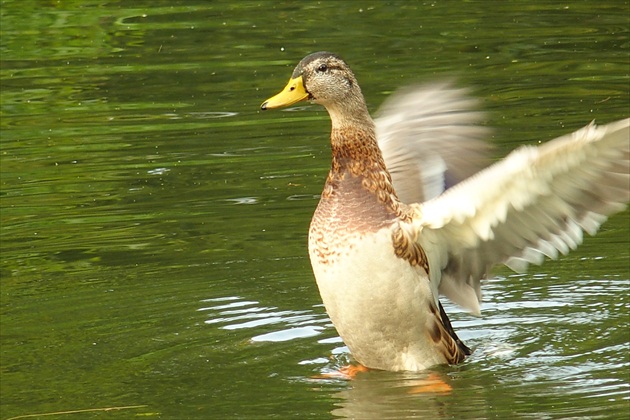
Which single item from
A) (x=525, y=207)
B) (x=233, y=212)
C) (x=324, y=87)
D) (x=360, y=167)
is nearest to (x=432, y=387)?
(x=525, y=207)

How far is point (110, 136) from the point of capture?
42.0 ft

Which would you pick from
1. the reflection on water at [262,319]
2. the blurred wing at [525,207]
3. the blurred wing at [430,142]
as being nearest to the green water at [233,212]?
the reflection on water at [262,319]

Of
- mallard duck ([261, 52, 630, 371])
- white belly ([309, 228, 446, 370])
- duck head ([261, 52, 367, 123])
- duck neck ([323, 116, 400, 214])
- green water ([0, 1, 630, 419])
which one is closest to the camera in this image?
mallard duck ([261, 52, 630, 371])

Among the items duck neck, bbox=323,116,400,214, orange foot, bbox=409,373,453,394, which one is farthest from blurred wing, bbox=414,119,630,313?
orange foot, bbox=409,373,453,394

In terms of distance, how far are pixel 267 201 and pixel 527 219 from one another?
12.4 ft

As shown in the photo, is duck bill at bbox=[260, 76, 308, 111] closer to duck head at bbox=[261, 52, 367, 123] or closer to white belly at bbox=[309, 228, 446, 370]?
duck head at bbox=[261, 52, 367, 123]

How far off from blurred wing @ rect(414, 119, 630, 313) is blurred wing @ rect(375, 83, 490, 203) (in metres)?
0.95

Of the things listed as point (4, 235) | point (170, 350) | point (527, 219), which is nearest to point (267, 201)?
point (4, 235)

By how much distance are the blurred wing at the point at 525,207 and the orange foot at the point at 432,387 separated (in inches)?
19.4

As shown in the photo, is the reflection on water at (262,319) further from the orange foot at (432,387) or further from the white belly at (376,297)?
the orange foot at (432,387)

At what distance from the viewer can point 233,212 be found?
418 inches

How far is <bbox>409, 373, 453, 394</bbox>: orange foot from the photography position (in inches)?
288

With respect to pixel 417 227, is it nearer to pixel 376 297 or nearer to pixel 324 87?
pixel 376 297

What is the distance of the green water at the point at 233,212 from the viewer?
7.43m
